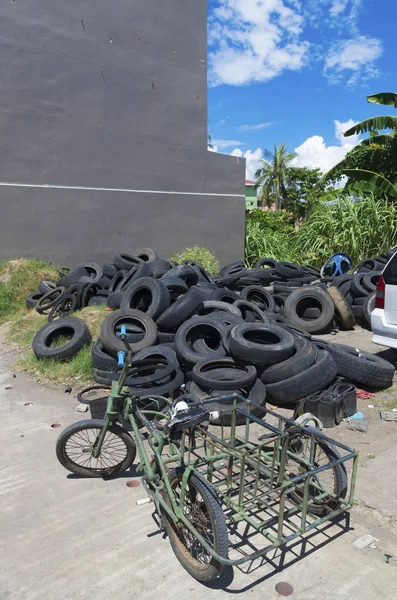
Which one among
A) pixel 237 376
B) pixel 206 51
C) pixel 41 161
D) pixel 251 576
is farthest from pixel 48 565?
pixel 206 51

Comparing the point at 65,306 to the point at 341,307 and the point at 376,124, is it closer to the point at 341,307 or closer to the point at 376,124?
the point at 341,307

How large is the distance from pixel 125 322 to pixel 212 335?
142 cm

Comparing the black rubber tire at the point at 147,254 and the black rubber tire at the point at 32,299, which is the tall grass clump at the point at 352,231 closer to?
the black rubber tire at the point at 147,254

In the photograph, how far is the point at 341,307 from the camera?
8.74m

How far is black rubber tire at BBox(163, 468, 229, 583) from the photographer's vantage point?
265cm

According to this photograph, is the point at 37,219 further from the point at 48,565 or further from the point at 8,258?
the point at 48,565

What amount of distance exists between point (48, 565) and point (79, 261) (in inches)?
438

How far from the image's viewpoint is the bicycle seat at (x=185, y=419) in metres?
3.07

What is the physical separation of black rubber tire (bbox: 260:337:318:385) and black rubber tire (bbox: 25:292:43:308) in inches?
280

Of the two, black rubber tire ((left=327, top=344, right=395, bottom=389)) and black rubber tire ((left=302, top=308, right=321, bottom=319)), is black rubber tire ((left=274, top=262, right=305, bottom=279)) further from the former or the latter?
black rubber tire ((left=327, top=344, right=395, bottom=389))

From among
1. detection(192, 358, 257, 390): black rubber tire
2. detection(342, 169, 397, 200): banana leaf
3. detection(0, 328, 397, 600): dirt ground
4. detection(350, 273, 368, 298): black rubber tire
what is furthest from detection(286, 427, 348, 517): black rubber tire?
detection(342, 169, 397, 200): banana leaf

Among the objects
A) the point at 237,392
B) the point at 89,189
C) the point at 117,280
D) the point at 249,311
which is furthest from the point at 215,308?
the point at 89,189

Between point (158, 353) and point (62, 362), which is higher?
point (158, 353)

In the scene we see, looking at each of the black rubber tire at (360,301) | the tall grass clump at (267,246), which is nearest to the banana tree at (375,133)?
the tall grass clump at (267,246)
